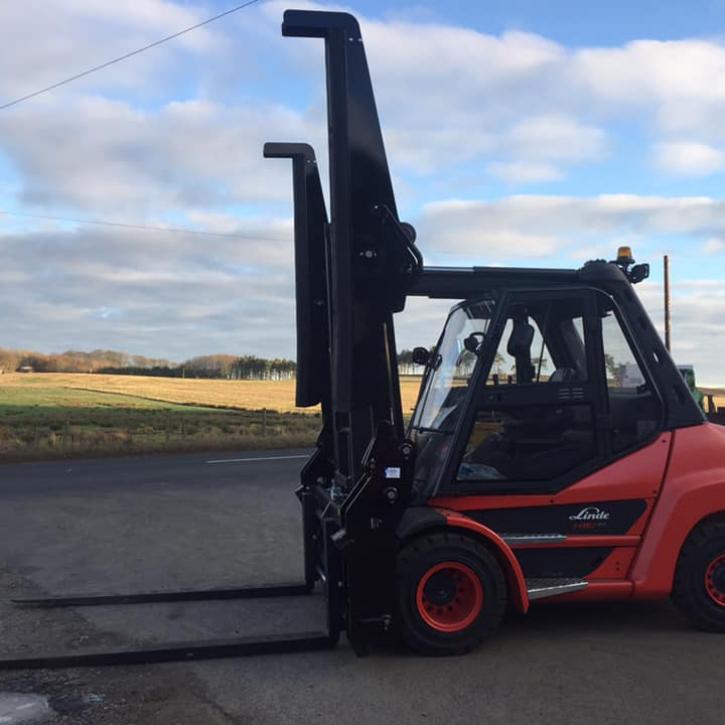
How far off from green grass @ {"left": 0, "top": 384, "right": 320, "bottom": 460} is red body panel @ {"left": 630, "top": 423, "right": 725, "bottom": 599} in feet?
60.8

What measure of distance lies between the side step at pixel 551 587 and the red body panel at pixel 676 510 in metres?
0.39

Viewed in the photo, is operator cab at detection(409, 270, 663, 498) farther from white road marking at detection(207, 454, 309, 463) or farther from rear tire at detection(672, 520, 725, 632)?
white road marking at detection(207, 454, 309, 463)

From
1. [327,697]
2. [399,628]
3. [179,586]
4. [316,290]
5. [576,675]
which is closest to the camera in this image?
[327,697]

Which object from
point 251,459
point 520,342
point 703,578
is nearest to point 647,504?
point 703,578

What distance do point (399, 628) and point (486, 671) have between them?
0.57m

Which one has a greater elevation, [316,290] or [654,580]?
[316,290]

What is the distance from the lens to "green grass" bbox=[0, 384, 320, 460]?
2244 centimetres

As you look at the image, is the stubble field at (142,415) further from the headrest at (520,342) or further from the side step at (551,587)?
the side step at (551,587)

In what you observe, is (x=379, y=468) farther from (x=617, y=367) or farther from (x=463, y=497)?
(x=617, y=367)

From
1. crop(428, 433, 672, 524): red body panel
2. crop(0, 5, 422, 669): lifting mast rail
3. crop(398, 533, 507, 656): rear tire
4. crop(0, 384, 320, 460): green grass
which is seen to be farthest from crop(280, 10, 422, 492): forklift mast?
crop(0, 384, 320, 460): green grass

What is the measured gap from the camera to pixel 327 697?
4281mm

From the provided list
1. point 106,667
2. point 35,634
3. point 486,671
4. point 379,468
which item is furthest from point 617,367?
point 35,634

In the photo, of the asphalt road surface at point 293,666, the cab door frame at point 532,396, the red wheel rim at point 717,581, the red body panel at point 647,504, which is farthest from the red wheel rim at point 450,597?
the red wheel rim at point 717,581

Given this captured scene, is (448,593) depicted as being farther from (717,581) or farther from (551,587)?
(717,581)
